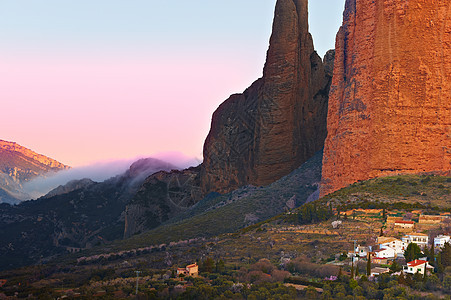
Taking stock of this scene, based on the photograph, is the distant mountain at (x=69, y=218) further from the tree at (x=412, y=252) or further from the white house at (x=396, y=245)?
the tree at (x=412, y=252)

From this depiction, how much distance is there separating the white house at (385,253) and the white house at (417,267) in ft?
12.6

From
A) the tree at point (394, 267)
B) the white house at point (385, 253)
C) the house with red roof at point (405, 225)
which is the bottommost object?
the tree at point (394, 267)

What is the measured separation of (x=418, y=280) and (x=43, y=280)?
3336 cm

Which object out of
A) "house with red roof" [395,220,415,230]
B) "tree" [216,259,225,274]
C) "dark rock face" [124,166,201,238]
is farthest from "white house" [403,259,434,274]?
"dark rock face" [124,166,201,238]

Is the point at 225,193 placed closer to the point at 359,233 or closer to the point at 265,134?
the point at 265,134

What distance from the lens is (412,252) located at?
169 ft

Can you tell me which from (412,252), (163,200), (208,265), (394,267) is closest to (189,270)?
(208,265)

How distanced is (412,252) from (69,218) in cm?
10193

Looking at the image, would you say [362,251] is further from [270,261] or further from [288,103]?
[288,103]

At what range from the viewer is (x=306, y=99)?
329ft

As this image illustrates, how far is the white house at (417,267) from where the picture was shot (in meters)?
49.3

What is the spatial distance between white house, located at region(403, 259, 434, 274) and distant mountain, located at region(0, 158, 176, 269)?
7223cm

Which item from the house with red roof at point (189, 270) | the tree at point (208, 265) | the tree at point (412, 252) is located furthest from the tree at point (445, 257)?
the house with red roof at point (189, 270)

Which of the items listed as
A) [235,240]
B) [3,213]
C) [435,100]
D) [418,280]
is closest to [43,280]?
[235,240]
